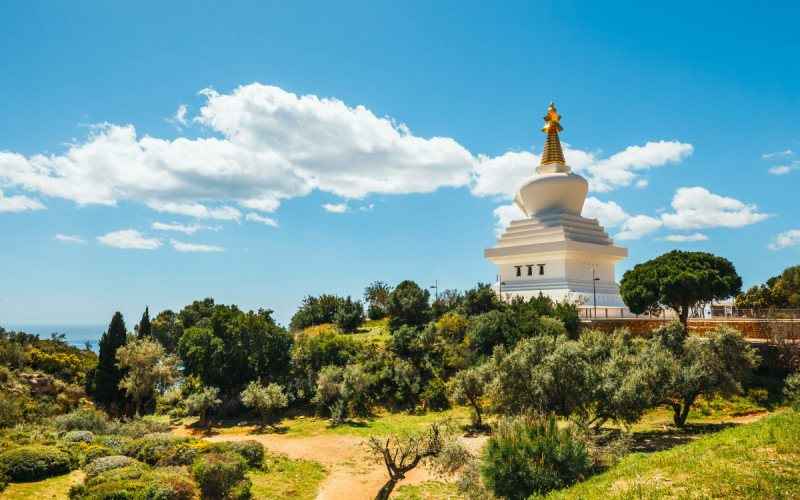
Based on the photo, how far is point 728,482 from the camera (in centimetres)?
1033

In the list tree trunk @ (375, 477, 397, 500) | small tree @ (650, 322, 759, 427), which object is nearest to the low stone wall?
small tree @ (650, 322, 759, 427)

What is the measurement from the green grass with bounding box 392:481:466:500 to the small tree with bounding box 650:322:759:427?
370 inches

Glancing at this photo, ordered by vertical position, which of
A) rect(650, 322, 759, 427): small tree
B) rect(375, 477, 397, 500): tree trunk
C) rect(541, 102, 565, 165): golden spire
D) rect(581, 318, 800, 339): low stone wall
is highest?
rect(541, 102, 565, 165): golden spire

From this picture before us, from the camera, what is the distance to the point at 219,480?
16.8 m

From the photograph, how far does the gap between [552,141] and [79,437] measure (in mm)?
39971

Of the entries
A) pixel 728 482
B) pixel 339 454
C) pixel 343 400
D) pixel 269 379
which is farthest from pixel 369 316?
pixel 728 482

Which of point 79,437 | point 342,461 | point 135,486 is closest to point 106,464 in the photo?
point 135,486

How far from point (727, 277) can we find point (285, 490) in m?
25.0

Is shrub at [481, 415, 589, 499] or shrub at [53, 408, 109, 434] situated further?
shrub at [53, 408, 109, 434]

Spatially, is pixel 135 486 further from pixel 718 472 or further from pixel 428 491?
pixel 718 472

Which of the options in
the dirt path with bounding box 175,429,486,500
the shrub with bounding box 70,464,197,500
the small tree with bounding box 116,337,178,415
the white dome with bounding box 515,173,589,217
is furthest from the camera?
the white dome with bounding box 515,173,589,217

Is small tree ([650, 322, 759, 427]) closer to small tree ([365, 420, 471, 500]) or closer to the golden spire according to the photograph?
small tree ([365, 420, 471, 500])

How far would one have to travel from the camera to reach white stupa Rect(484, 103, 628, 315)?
40.0 m

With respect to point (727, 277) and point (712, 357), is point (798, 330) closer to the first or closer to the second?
point (727, 277)
